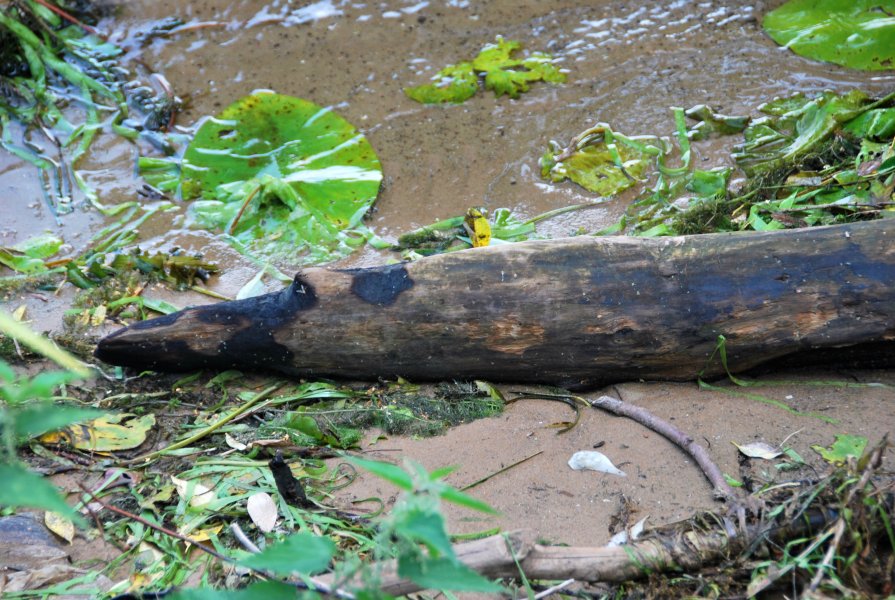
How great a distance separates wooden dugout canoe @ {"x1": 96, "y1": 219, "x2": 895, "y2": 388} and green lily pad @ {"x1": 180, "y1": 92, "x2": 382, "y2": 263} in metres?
1.31

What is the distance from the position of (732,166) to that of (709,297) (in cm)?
190

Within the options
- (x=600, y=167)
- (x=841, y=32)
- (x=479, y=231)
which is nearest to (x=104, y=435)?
(x=479, y=231)

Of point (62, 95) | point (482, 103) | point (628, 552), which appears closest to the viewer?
point (628, 552)

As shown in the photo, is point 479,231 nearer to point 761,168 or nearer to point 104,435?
point 761,168

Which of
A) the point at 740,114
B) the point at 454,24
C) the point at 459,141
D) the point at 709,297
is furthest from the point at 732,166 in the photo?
the point at 454,24

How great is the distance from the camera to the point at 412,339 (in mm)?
2680

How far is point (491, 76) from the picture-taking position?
16.3 ft

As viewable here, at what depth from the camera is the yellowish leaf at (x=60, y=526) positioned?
2.15 metres

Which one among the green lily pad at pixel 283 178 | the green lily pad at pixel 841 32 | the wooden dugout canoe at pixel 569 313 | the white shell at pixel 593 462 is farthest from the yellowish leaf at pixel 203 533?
the green lily pad at pixel 841 32

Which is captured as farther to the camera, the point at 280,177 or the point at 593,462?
the point at 280,177

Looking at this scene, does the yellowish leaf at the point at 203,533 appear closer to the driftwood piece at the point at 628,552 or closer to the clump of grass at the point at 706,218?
the driftwood piece at the point at 628,552

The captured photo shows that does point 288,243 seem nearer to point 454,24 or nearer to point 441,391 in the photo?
point 441,391

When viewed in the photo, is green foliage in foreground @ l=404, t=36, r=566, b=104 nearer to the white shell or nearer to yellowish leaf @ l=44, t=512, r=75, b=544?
the white shell

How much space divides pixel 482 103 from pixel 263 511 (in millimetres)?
3339
